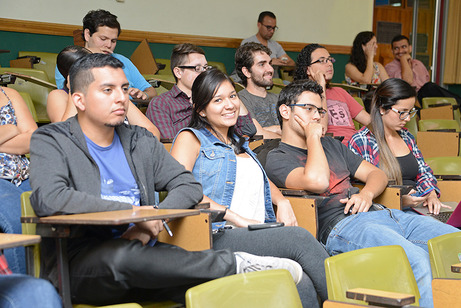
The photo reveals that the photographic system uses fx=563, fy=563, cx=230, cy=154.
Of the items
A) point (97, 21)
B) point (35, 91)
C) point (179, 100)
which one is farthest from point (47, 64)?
point (179, 100)

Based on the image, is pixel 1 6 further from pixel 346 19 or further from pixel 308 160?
pixel 346 19

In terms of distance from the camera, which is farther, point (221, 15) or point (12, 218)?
point (221, 15)

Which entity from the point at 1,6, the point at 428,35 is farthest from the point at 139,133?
the point at 428,35

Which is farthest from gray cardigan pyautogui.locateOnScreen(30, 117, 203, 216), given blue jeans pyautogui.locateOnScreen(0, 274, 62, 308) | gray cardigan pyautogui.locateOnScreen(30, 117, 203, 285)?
blue jeans pyautogui.locateOnScreen(0, 274, 62, 308)

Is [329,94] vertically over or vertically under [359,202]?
over

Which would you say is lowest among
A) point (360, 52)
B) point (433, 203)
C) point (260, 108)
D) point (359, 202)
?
point (433, 203)

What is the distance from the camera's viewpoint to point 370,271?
182 centimetres

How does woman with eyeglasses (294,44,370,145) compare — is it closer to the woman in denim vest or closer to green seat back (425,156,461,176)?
green seat back (425,156,461,176)

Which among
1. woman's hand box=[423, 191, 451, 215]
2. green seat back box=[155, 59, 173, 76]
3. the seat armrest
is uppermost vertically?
green seat back box=[155, 59, 173, 76]

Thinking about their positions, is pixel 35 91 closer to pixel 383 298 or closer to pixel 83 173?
pixel 83 173

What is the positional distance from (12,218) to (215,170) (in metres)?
0.82

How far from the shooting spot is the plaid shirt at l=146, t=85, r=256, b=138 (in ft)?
10.7

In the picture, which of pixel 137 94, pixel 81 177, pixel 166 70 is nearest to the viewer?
pixel 81 177

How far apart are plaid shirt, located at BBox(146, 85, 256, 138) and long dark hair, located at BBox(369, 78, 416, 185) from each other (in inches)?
30.9
